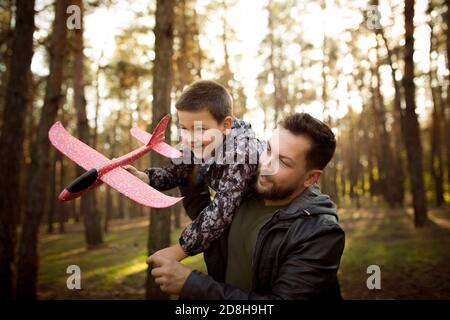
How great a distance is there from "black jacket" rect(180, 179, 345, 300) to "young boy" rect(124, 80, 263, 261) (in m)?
0.22

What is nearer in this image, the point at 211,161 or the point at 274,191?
the point at 274,191

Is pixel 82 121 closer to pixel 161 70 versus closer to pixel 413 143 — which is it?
pixel 161 70

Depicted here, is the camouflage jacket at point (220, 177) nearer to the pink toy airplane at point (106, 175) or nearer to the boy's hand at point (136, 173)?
the boy's hand at point (136, 173)

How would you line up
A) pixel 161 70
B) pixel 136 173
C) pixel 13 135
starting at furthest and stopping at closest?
pixel 13 135 → pixel 161 70 → pixel 136 173

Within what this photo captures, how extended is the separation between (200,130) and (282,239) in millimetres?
852

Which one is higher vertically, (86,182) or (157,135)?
(157,135)

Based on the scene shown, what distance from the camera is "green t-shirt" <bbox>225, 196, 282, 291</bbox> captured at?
206 centimetres

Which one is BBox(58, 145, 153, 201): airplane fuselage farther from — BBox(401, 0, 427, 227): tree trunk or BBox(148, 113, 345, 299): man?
BBox(401, 0, 427, 227): tree trunk

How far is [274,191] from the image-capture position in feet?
6.70

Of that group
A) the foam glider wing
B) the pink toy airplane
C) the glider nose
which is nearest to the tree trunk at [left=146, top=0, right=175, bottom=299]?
the foam glider wing

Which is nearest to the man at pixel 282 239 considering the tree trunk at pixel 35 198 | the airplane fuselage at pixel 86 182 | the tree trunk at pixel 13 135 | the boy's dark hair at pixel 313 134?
the boy's dark hair at pixel 313 134

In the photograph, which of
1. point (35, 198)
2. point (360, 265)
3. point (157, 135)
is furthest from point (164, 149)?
point (360, 265)

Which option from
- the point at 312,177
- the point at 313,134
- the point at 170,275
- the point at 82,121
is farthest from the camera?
the point at 82,121

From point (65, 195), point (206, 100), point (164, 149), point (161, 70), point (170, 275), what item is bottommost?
point (170, 275)
